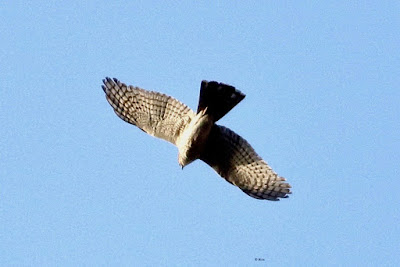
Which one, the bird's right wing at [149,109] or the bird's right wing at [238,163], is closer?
the bird's right wing at [238,163]

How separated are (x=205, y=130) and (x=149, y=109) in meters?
1.42

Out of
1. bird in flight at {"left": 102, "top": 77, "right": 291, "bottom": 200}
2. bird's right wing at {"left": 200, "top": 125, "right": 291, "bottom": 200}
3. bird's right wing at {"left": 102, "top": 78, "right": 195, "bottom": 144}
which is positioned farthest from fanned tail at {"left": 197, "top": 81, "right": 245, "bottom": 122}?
bird's right wing at {"left": 102, "top": 78, "right": 195, "bottom": 144}

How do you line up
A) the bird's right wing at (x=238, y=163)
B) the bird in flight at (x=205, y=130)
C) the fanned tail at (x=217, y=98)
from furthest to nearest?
the bird's right wing at (x=238, y=163) < the bird in flight at (x=205, y=130) < the fanned tail at (x=217, y=98)

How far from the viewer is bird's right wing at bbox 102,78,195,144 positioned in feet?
58.1

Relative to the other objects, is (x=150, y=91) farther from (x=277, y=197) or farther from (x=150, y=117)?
(x=277, y=197)

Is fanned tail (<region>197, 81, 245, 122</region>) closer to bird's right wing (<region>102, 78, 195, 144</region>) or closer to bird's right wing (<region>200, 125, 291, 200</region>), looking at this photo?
bird's right wing (<region>200, 125, 291, 200</region>)

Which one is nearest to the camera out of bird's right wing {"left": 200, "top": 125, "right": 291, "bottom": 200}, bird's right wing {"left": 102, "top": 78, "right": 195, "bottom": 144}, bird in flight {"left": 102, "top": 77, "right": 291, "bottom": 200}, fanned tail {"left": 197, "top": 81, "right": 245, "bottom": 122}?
fanned tail {"left": 197, "top": 81, "right": 245, "bottom": 122}

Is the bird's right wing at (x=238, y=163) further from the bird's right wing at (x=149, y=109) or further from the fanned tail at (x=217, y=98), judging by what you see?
the bird's right wing at (x=149, y=109)

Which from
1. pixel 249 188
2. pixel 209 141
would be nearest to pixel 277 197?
pixel 249 188

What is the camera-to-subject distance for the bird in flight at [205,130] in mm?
16750

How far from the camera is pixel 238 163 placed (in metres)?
17.4

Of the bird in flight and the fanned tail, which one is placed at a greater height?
the fanned tail

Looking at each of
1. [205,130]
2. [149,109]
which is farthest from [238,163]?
[149,109]

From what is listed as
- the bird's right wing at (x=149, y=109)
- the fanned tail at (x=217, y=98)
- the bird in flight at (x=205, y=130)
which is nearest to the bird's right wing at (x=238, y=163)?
the bird in flight at (x=205, y=130)
